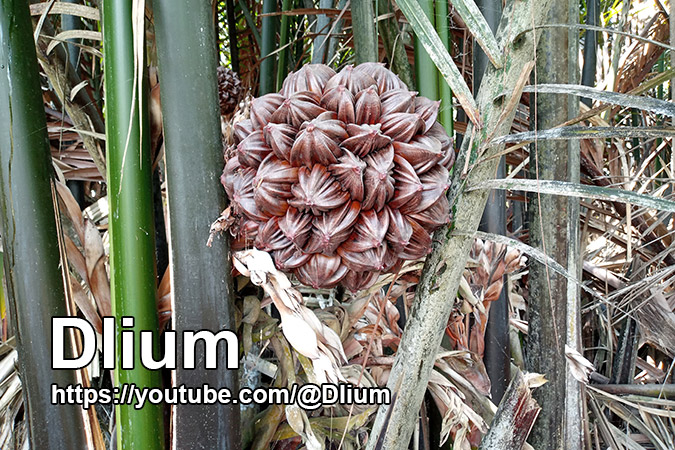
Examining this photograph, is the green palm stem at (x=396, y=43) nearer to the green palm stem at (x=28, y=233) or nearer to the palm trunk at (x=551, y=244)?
the palm trunk at (x=551, y=244)

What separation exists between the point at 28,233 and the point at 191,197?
0.16m

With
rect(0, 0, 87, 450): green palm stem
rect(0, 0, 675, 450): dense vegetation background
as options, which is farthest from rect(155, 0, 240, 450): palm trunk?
rect(0, 0, 87, 450): green palm stem

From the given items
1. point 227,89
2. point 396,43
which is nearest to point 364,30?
point 396,43

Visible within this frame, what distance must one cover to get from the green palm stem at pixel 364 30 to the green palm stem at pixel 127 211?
25 centimetres

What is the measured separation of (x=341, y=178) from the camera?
409 mm

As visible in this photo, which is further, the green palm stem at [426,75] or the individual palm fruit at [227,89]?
the individual palm fruit at [227,89]

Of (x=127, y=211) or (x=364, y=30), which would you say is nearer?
(x=127, y=211)

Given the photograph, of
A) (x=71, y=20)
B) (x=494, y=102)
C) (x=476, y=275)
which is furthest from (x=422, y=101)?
(x=71, y=20)

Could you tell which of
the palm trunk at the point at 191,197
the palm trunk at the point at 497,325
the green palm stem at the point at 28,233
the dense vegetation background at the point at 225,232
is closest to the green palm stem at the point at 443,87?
the dense vegetation background at the point at 225,232

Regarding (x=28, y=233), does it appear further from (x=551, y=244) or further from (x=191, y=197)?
(x=551, y=244)

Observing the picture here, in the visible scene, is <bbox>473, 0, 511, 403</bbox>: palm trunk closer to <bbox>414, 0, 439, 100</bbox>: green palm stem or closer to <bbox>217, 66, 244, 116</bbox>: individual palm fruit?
<bbox>414, 0, 439, 100</bbox>: green palm stem

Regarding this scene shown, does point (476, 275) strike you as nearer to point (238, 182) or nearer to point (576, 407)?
point (576, 407)

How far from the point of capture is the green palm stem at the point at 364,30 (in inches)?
21.8

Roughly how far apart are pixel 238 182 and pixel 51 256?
192 mm
